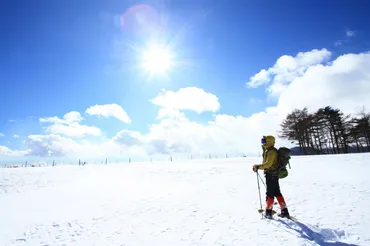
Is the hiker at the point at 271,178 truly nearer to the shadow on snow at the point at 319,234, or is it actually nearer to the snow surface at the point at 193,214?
the snow surface at the point at 193,214

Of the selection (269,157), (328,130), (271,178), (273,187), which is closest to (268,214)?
(273,187)

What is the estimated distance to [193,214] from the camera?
26.3 ft

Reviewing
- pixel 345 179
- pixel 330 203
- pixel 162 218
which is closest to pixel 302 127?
pixel 345 179

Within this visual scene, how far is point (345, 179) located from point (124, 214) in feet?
39.5

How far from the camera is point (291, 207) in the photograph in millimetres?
8156

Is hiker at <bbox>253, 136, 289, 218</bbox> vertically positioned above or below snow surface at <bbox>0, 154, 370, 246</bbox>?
above

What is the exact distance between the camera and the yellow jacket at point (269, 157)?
691 centimetres

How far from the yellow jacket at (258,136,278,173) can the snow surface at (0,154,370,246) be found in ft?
5.21

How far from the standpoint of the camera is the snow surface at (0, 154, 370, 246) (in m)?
5.82

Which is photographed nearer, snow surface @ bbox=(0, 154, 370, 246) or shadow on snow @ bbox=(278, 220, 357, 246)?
shadow on snow @ bbox=(278, 220, 357, 246)

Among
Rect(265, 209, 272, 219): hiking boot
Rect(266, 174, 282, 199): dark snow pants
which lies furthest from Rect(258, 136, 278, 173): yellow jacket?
Rect(265, 209, 272, 219): hiking boot

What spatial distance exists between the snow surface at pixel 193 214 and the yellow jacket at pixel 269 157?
159cm

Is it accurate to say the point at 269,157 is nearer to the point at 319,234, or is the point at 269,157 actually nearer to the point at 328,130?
the point at 319,234

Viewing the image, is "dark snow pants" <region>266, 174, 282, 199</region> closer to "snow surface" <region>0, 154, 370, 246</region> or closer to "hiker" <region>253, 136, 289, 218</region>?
"hiker" <region>253, 136, 289, 218</region>
